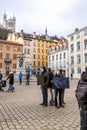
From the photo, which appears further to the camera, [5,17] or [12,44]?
[5,17]

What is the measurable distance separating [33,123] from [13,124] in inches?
24.5

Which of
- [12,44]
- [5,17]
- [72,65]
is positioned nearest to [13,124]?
[72,65]

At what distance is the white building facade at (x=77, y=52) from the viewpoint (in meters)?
59.1

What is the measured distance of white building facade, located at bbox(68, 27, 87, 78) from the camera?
59.1 meters

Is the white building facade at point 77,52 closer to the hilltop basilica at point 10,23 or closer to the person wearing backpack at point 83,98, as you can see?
the person wearing backpack at point 83,98

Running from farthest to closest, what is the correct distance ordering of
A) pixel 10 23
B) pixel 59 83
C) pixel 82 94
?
1. pixel 10 23
2. pixel 59 83
3. pixel 82 94

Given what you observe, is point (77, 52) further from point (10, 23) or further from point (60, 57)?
point (10, 23)

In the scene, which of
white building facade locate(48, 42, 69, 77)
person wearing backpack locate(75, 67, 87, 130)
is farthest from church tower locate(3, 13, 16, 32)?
person wearing backpack locate(75, 67, 87, 130)

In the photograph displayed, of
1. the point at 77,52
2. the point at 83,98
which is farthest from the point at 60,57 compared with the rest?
the point at 83,98

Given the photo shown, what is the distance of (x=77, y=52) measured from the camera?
205 feet

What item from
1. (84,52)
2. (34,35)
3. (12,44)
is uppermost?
(34,35)

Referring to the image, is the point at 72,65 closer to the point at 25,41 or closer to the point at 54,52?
the point at 54,52

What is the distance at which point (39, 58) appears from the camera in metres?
89.7

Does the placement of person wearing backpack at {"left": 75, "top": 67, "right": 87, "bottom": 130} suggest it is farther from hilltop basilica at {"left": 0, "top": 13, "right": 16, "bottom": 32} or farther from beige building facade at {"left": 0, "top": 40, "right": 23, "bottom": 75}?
hilltop basilica at {"left": 0, "top": 13, "right": 16, "bottom": 32}
